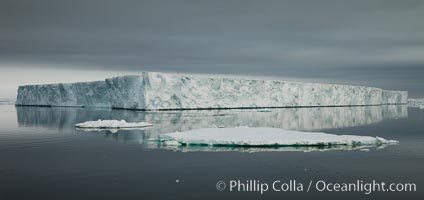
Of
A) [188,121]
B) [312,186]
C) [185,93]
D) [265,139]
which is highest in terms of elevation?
[185,93]

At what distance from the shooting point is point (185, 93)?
134ft

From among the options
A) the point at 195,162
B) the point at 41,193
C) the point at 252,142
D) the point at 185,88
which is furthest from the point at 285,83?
the point at 41,193

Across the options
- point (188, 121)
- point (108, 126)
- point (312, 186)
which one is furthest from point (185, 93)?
point (312, 186)

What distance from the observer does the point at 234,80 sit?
146 feet

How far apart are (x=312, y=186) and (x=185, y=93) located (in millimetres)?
32779

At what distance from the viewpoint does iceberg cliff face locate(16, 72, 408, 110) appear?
3884 centimetres

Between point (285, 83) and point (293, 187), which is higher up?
point (285, 83)

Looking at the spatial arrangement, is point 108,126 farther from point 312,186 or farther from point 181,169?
point 312,186

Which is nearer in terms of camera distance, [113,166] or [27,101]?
[113,166]

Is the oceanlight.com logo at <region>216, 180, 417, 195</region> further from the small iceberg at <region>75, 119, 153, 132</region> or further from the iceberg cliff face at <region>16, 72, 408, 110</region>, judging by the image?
the iceberg cliff face at <region>16, 72, 408, 110</region>

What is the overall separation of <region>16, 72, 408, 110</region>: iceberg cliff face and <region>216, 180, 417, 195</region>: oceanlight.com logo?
2941cm

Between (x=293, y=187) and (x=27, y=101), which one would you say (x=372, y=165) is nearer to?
(x=293, y=187)

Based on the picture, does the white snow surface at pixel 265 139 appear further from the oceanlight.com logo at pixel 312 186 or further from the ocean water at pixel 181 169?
the oceanlight.com logo at pixel 312 186

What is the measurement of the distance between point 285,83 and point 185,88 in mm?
13025
